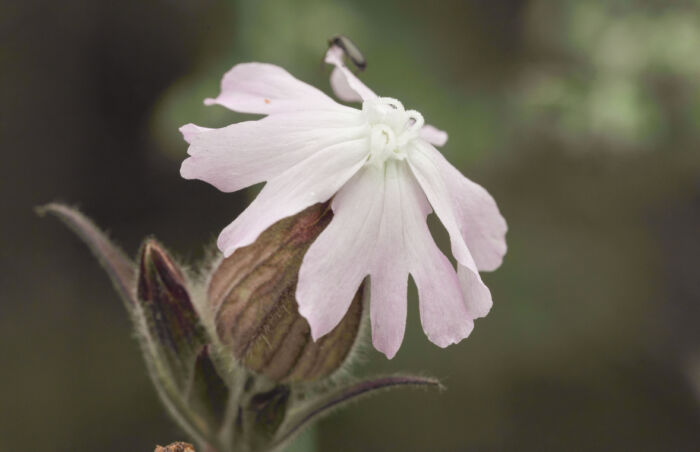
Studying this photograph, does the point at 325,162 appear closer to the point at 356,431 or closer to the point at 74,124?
the point at 356,431

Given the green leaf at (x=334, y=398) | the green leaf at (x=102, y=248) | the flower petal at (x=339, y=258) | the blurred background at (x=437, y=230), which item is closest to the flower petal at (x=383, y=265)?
the flower petal at (x=339, y=258)

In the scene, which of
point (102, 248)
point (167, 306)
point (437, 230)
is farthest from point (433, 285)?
point (437, 230)

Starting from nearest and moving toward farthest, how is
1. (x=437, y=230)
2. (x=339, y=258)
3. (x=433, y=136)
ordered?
(x=339, y=258)
(x=433, y=136)
(x=437, y=230)

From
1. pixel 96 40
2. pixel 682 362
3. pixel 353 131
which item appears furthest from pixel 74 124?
pixel 682 362

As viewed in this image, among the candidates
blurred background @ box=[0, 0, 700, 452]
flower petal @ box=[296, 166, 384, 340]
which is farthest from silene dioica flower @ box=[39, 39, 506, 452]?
blurred background @ box=[0, 0, 700, 452]

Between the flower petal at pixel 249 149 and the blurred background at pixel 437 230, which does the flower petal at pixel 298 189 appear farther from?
the blurred background at pixel 437 230

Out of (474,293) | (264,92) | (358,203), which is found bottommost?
(474,293)

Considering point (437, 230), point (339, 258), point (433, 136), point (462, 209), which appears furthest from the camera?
point (437, 230)

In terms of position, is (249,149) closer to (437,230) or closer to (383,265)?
(383,265)
